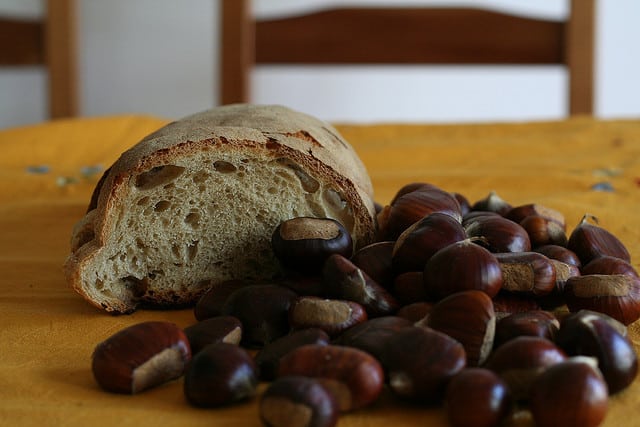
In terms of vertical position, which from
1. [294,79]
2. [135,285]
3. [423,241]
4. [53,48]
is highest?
[53,48]

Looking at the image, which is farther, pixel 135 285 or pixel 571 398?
pixel 135 285

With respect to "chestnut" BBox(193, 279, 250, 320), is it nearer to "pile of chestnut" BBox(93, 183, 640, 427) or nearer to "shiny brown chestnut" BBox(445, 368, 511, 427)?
"pile of chestnut" BBox(93, 183, 640, 427)

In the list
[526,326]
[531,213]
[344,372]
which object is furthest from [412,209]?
[344,372]

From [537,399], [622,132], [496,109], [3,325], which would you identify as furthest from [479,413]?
[496,109]

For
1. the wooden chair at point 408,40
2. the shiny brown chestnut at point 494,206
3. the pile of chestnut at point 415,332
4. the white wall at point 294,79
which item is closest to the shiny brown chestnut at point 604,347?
the pile of chestnut at point 415,332

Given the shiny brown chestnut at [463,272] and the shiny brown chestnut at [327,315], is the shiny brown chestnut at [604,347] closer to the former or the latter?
the shiny brown chestnut at [463,272]

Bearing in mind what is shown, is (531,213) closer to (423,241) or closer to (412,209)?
(412,209)
